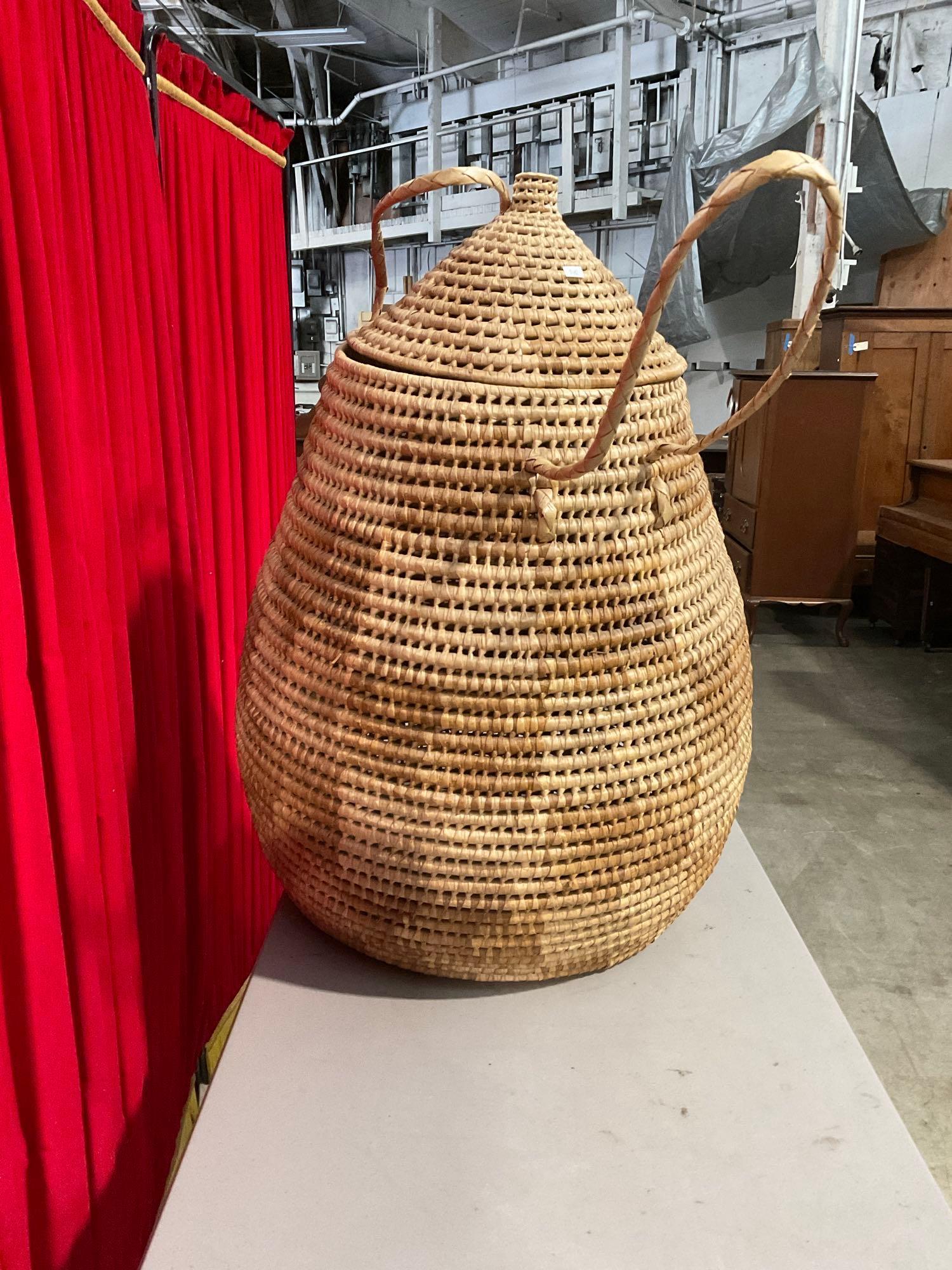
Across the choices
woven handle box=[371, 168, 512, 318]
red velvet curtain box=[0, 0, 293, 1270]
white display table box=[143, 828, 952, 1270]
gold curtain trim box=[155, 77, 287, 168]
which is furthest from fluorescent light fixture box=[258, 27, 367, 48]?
white display table box=[143, 828, 952, 1270]

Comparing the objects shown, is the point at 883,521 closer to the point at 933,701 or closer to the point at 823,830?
the point at 933,701

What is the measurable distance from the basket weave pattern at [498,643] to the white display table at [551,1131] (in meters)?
0.06

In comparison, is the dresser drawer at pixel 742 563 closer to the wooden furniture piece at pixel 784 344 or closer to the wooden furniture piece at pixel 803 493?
the wooden furniture piece at pixel 803 493

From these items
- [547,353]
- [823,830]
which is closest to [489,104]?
[823,830]

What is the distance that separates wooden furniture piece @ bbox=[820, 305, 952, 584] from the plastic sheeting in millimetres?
728

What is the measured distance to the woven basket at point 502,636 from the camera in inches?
24.0

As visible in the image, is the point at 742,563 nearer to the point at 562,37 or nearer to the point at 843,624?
the point at 843,624

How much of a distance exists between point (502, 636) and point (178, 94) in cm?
99

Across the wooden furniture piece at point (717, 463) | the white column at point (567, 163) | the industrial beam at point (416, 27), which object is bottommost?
the wooden furniture piece at point (717, 463)

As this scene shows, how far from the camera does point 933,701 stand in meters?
3.31

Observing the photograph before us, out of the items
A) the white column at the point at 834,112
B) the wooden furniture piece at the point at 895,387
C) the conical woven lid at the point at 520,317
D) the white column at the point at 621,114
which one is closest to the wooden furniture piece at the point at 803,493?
the wooden furniture piece at the point at 895,387

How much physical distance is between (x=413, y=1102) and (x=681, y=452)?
1.63 feet

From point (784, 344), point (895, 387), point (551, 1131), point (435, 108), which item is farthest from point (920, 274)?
point (551, 1131)

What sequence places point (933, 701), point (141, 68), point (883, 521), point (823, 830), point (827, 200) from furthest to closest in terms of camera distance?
point (883, 521) → point (933, 701) → point (823, 830) → point (141, 68) → point (827, 200)
